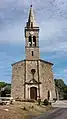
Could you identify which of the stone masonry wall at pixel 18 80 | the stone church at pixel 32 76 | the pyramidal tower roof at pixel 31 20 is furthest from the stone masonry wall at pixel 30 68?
the pyramidal tower roof at pixel 31 20

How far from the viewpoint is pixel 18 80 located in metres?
43.1

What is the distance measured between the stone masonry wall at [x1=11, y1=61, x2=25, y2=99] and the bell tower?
2251 millimetres

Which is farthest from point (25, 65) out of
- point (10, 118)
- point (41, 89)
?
point (10, 118)

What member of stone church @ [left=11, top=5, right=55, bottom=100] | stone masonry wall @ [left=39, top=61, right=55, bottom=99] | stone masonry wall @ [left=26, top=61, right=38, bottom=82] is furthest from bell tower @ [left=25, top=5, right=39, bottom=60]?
stone masonry wall @ [left=39, top=61, right=55, bottom=99]

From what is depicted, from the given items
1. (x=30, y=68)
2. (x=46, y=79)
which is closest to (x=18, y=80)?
(x=30, y=68)

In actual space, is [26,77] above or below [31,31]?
below

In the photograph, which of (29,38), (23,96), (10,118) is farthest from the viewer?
(29,38)

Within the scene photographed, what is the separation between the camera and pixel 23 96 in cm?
4231

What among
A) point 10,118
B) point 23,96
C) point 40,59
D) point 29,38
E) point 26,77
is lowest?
point 10,118

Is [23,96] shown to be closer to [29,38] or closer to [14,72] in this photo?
[14,72]

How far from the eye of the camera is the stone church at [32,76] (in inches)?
1677

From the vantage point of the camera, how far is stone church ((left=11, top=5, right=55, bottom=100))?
42594 mm

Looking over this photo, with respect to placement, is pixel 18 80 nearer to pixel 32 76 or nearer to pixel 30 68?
pixel 32 76

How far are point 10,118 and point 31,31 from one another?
31.2 m
